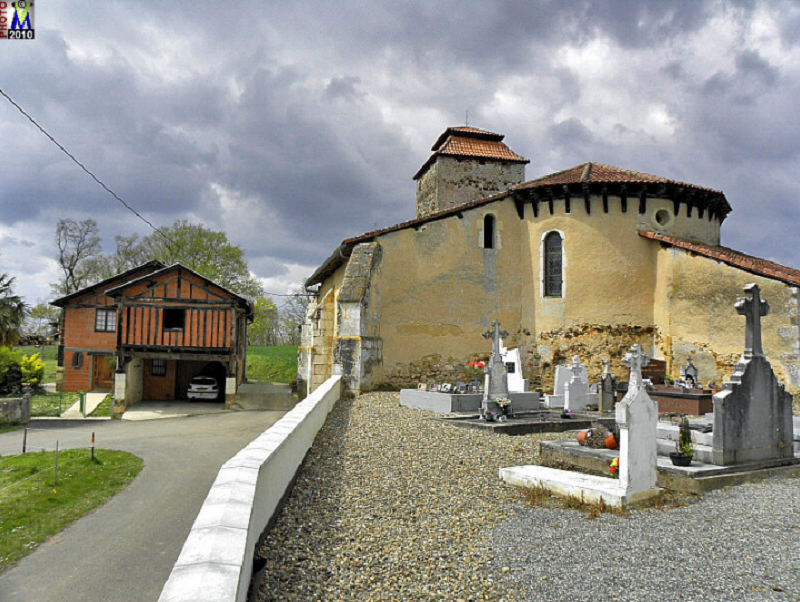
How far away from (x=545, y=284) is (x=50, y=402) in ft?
61.9

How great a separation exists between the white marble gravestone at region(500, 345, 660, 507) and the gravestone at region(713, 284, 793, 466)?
1169 mm

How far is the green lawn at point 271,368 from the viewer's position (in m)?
28.9

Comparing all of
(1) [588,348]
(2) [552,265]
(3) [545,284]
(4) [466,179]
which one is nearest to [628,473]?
(1) [588,348]

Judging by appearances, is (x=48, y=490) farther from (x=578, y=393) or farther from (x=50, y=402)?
(x=50, y=402)

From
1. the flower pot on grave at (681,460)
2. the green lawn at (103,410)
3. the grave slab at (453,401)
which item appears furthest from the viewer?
the green lawn at (103,410)

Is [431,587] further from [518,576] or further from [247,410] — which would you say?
[247,410]

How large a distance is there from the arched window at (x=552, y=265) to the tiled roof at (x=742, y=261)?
2549 mm

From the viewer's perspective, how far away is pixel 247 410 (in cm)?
1936

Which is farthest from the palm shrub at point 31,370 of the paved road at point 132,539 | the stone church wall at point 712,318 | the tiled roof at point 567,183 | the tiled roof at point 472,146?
the stone church wall at point 712,318

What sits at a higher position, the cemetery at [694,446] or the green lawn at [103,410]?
the cemetery at [694,446]

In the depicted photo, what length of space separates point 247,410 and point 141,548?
550 inches

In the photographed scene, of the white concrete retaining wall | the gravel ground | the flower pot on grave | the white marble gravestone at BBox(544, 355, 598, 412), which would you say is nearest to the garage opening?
the white marble gravestone at BBox(544, 355, 598, 412)

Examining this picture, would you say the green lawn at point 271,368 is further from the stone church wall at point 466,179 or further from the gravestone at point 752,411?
the gravestone at point 752,411

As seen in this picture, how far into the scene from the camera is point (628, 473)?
5.16 metres
